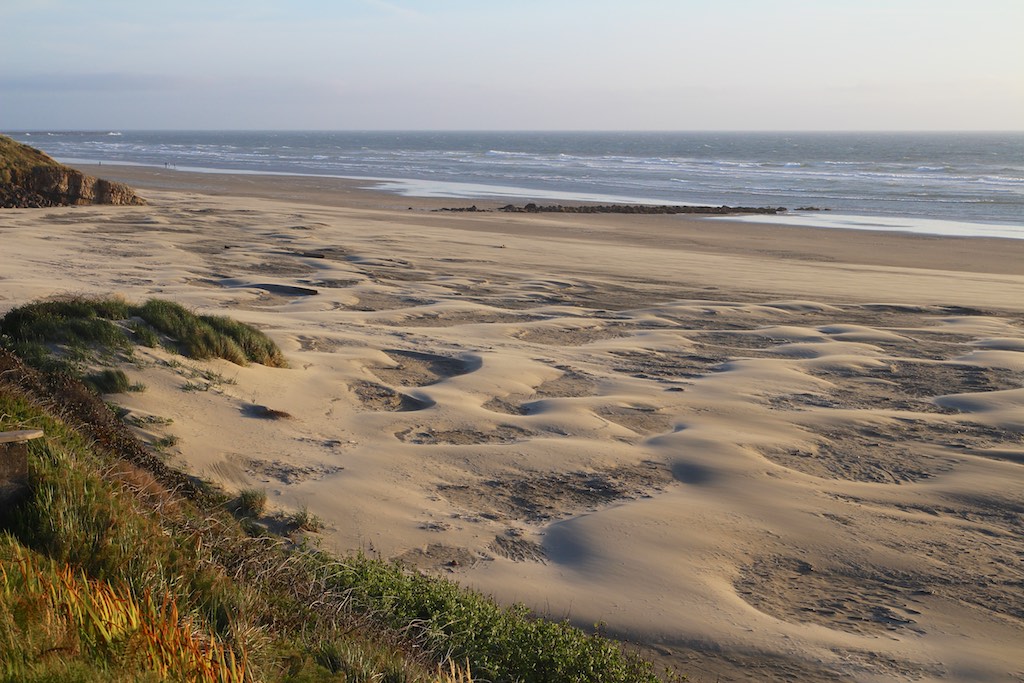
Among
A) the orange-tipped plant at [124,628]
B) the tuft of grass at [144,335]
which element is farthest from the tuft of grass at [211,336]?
the orange-tipped plant at [124,628]

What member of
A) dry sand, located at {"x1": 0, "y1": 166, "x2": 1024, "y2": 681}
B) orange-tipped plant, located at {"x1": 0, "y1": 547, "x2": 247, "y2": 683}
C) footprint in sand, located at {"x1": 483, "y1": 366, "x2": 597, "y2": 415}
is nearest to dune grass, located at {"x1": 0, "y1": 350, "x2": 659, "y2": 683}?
orange-tipped plant, located at {"x1": 0, "y1": 547, "x2": 247, "y2": 683}

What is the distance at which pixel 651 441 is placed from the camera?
7.31 m

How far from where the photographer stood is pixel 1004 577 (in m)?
5.24

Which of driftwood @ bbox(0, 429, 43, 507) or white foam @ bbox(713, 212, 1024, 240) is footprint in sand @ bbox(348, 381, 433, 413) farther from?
white foam @ bbox(713, 212, 1024, 240)

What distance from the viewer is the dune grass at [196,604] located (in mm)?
2672

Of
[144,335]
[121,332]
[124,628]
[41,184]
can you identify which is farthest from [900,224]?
[124,628]

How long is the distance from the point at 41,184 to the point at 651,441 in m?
21.0

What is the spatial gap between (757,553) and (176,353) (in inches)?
182

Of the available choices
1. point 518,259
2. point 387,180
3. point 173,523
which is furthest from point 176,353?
point 387,180

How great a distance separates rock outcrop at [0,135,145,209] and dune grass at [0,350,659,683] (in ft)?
67.0

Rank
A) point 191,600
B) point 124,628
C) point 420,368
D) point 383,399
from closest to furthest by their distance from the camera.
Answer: point 124,628
point 191,600
point 383,399
point 420,368

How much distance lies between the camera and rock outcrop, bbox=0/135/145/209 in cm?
2258

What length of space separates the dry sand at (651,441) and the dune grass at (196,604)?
81cm

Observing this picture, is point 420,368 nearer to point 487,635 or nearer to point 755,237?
point 487,635
